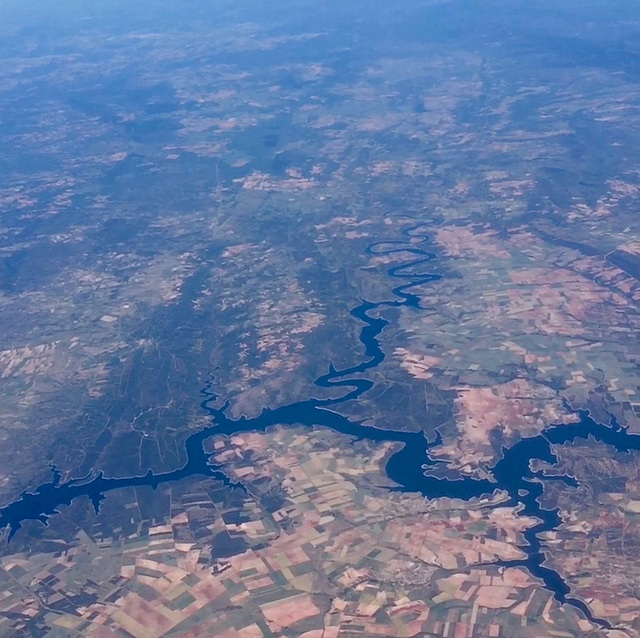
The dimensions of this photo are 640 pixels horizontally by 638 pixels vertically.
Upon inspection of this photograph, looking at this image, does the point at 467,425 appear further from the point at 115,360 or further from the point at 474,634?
the point at 115,360

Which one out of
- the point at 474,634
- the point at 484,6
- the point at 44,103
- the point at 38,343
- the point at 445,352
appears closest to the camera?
the point at 474,634

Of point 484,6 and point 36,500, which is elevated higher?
point 484,6

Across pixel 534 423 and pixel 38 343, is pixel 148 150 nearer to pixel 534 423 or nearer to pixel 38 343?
pixel 38 343

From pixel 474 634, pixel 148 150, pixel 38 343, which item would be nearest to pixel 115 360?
pixel 38 343

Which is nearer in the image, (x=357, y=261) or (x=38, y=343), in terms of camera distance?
(x=38, y=343)

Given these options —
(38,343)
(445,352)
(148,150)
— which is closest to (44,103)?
(148,150)

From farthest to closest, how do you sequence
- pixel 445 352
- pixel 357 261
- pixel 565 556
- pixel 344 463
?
pixel 357 261
pixel 445 352
pixel 344 463
pixel 565 556
